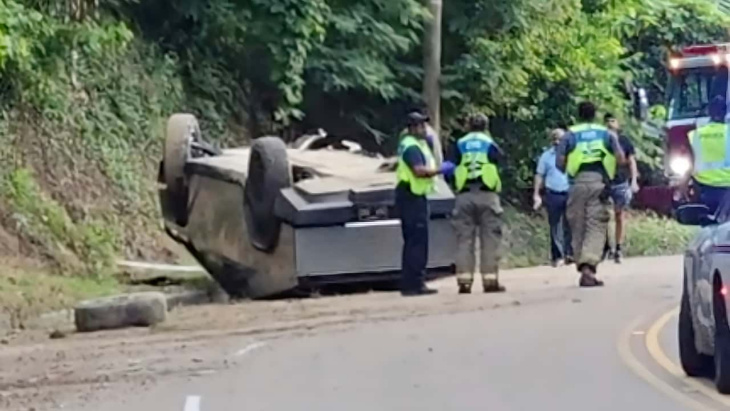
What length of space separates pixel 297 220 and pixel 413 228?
1.22m

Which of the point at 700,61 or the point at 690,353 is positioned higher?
the point at 700,61

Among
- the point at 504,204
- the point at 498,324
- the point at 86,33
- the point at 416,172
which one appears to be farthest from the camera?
the point at 504,204

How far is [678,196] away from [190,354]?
41.2 feet

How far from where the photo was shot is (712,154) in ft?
75.9

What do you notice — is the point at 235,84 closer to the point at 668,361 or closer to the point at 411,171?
the point at 411,171

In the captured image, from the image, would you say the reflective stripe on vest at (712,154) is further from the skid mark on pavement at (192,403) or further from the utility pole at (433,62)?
the skid mark on pavement at (192,403)

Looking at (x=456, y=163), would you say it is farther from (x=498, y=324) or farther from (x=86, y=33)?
(x=86, y=33)

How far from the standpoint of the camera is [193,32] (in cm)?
2889

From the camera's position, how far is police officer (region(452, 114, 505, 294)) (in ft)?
64.2

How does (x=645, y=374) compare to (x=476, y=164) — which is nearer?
(x=645, y=374)

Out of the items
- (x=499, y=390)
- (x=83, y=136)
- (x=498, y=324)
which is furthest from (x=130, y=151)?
(x=499, y=390)

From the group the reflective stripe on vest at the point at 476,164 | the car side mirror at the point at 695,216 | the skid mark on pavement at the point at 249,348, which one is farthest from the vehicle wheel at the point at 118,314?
the car side mirror at the point at 695,216

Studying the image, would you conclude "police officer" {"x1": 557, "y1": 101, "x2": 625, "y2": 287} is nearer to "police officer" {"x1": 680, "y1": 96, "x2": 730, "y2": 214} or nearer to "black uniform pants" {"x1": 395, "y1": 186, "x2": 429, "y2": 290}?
"black uniform pants" {"x1": 395, "y1": 186, "x2": 429, "y2": 290}

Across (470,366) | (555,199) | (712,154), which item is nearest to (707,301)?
(470,366)
